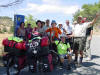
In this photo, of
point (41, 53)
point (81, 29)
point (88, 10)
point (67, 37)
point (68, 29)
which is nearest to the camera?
point (41, 53)

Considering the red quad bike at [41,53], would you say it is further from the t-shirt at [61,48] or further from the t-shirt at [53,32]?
the t-shirt at [53,32]

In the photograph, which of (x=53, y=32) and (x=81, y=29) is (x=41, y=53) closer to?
(x=53, y=32)

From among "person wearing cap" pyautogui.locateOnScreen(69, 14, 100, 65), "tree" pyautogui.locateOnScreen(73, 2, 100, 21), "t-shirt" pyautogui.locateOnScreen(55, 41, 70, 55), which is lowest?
"t-shirt" pyautogui.locateOnScreen(55, 41, 70, 55)

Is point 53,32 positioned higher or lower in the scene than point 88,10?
lower

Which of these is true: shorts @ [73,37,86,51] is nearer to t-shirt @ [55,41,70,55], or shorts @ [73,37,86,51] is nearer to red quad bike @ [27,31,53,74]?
t-shirt @ [55,41,70,55]

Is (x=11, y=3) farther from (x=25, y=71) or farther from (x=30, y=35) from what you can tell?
(x=25, y=71)

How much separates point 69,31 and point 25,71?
3.10 meters

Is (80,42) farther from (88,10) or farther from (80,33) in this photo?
(88,10)

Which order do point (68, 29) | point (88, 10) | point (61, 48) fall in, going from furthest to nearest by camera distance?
point (88, 10) < point (68, 29) < point (61, 48)

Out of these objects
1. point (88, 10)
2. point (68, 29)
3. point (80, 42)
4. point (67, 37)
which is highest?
point (88, 10)

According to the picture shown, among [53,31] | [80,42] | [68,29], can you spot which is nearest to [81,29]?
[80,42]

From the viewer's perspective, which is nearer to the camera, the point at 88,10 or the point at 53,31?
the point at 53,31

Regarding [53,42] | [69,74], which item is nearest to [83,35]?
[53,42]

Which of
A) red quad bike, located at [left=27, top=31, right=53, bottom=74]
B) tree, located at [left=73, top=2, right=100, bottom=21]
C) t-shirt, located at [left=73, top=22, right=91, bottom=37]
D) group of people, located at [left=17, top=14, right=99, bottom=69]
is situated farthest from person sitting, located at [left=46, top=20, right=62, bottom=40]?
tree, located at [left=73, top=2, right=100, bottom=21]
